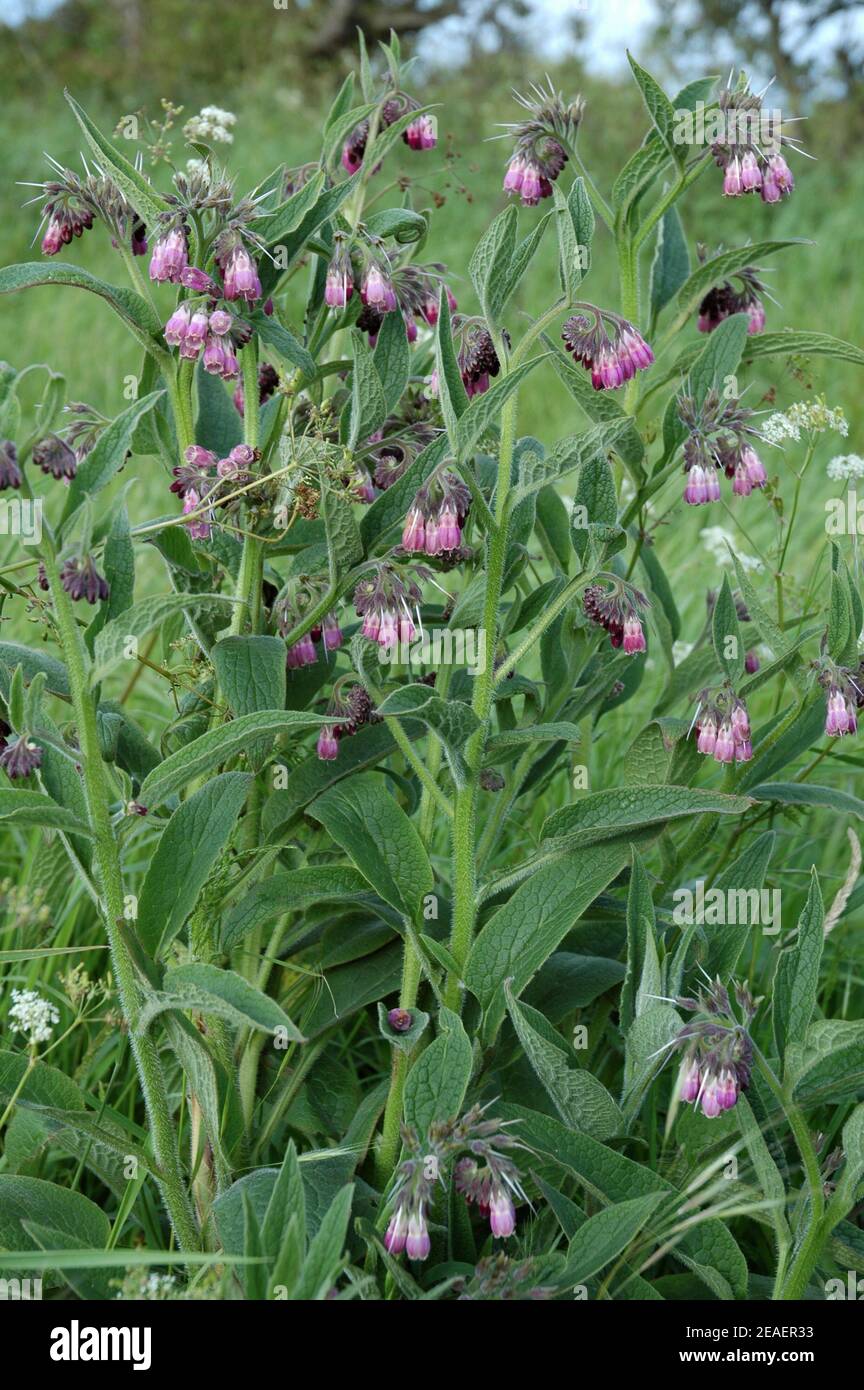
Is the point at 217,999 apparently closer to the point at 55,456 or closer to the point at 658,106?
the point at 55,456

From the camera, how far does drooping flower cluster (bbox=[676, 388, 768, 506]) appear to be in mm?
1889

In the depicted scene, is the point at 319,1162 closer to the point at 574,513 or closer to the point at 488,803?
the point at 574,513

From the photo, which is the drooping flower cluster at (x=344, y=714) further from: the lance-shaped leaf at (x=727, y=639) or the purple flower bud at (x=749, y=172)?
the purple flower bud at (x=749, y=172)

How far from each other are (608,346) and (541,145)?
350 mm

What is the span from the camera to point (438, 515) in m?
1.70

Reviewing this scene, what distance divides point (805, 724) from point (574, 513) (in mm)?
519

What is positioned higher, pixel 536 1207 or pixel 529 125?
pixel 529 125

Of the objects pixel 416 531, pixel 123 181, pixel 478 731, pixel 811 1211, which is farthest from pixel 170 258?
pixel 811 1211

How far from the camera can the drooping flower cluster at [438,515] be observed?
66.5 inches

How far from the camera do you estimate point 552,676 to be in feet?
6.77

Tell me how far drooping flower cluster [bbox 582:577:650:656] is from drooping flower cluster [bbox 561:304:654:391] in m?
0.26

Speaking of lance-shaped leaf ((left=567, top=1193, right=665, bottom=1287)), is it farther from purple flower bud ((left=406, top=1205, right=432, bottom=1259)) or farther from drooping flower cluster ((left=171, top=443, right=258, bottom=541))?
drooping flower cluster ((left=171, top=443, right=258, bottom=541))

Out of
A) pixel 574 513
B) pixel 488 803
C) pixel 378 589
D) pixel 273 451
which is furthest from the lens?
pixel 488 803

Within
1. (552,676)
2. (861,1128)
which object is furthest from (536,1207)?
(552,676)
